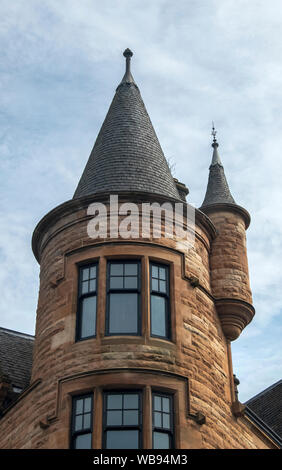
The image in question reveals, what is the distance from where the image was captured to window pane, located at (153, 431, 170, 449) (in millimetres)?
16656

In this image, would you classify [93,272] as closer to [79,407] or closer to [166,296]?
[166,296]

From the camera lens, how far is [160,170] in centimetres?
2202

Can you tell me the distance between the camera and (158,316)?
60.8 ft

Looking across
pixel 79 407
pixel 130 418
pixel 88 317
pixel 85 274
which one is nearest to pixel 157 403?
pixel 130 418

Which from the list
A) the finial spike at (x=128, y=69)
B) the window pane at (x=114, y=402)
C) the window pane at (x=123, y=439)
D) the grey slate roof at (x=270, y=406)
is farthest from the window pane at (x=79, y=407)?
the grey slate roof at (x=270, y=406)

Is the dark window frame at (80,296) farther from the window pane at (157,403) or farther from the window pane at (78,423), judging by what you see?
Result: the window pane at (157,403)

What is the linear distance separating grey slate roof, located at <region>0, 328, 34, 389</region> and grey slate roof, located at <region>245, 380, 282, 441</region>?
9.09 metres

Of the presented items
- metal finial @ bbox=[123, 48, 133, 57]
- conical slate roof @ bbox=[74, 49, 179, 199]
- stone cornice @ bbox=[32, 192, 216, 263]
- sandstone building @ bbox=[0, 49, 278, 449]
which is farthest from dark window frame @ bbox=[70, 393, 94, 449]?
metal finial @ bbox=[123, 48, 133, 57]

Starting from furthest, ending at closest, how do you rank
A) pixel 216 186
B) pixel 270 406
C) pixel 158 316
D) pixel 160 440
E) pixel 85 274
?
pixel 270 406
pixel 216 186
pixel 85 274
pixel 158 316
pixel 160 440

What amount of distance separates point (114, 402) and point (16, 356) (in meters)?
8.30
